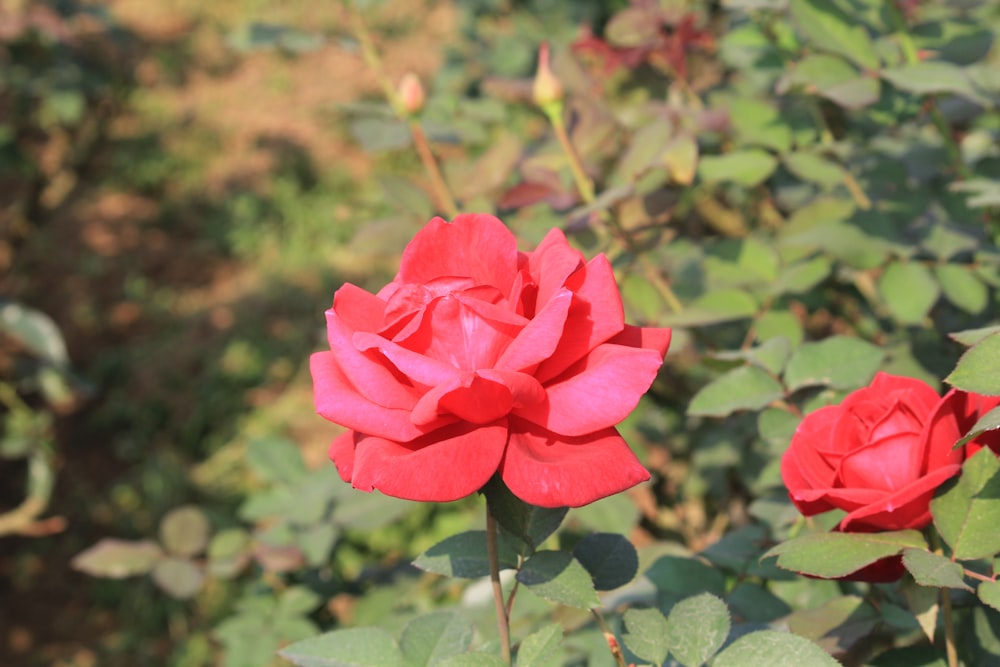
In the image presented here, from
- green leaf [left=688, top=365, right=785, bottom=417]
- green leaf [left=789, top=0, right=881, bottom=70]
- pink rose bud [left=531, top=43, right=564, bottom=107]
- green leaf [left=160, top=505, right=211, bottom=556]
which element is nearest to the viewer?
green leaf [left=688, top=365, right=785, bottom=417]

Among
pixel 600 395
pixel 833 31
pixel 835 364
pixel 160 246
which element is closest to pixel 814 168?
pixel 833 31

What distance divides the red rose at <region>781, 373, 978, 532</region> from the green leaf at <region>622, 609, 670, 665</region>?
126 mm

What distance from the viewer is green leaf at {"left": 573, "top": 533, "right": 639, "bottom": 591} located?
0.72 meters

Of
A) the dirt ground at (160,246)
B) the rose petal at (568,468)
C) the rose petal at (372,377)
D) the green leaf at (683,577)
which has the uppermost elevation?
the rose petal at (372,377)

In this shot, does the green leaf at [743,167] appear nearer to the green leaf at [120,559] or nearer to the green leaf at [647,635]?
the green leaf at [647,635]

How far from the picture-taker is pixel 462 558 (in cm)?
69

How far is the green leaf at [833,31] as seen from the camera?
1070mm

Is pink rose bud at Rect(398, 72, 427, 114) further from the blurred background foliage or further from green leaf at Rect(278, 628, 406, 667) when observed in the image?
green leaf at Rect(278, 628, 406, 667)

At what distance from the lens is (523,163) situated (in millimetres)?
1308

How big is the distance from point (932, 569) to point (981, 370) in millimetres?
126

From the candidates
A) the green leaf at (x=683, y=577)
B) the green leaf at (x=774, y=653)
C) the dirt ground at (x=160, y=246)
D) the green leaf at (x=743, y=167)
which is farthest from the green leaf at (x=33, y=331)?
the green leaf at (x=774, y=653)

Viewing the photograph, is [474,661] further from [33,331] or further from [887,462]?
[33,331]

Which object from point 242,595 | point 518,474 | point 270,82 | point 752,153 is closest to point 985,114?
point 752,153

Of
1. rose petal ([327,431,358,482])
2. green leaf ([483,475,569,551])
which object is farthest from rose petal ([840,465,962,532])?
rose petal ([327,431,358,482])
